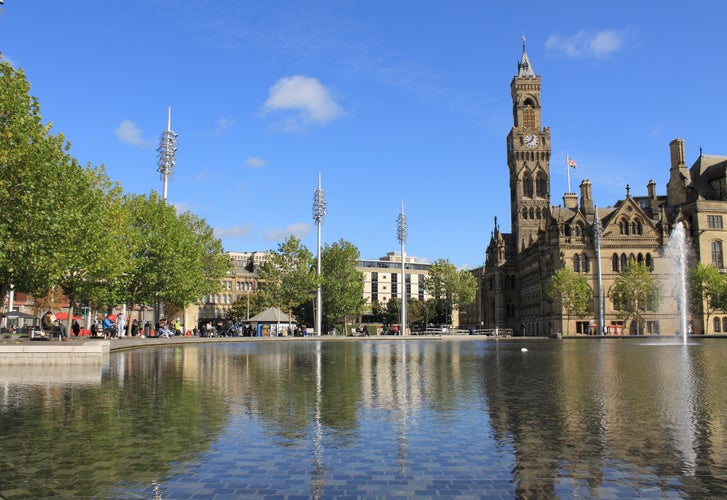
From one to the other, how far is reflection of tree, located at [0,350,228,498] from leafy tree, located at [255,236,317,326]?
68759 millimetres

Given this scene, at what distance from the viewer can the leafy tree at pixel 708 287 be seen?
81250mm

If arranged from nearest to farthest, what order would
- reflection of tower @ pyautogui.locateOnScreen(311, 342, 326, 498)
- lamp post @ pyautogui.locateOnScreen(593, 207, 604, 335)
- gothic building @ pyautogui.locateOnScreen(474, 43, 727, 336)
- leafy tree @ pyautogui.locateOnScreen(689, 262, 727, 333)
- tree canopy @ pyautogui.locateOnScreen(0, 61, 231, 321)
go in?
reflection of tower @ pyautogui.locateOnScreen(311, 342, 326, 498)
tree canopy @ pyautogui.locateOnScreen(0, 61, 231, 321)
leafy tree @ pyautogui.locateOnScreen(689, 262, 727, 333)
lamp post @ pyautogui.locateOnScreen(593, 207, 604, 335)
gothic building @ pyautogui.locateOnScreen(474, 43, 727, 336)

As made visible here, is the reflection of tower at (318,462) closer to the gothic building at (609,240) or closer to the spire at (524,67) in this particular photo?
the gothic building at (609,240)

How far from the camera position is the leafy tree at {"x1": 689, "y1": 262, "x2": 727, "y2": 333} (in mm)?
81250

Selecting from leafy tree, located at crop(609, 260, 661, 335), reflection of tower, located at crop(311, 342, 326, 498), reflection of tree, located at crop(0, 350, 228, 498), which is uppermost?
leafy tree, located at crop(609, 260, 661, 335)

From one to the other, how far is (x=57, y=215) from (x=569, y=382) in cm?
2426

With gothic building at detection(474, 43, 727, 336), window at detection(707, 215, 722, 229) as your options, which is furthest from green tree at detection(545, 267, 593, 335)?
window at detection(707, 215, 722, 229)

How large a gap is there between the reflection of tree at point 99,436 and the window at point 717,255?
9294cm

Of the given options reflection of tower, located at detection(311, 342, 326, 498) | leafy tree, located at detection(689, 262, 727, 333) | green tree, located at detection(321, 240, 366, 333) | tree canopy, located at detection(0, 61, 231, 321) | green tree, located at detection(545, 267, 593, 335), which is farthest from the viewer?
green tree, located at detection(321, 240, 366, 333)

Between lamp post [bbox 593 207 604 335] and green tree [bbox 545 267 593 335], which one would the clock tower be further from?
green tree [bbox 545 267 593 335]

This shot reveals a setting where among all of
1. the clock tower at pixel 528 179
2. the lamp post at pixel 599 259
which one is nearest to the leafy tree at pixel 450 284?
the clock tower at pixel 528 179

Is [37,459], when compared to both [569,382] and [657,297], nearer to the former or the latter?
[569,382]

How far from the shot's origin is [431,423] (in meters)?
11.4

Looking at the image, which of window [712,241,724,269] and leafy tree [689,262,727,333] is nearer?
leafy tree [689,262,727,333]
